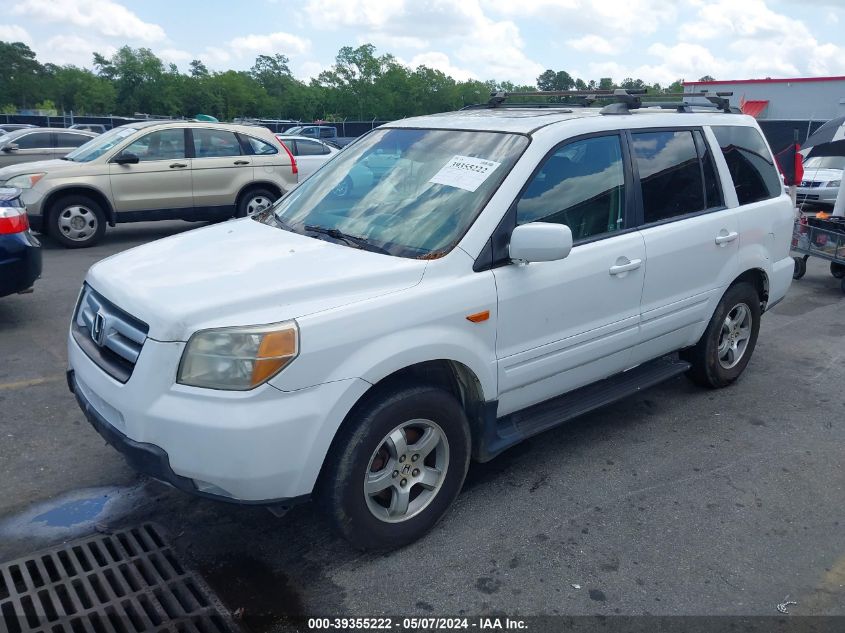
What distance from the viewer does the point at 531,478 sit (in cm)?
403

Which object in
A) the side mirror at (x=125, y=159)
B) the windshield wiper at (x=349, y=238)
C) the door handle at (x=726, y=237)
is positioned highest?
the side mirror at (x=125, y=159)

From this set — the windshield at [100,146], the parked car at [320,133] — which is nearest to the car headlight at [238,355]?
the windshield at [100,146]

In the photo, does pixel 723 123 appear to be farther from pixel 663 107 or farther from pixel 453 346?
pixel 453 346

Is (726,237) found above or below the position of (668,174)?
below

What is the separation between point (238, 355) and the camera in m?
2.77

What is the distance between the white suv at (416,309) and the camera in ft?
9.17

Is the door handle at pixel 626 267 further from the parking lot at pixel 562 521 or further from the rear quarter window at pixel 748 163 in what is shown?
the rear quarter window at pixel 748 163

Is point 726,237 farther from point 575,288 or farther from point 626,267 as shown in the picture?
point 575,288

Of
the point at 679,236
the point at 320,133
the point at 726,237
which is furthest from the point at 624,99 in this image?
the point at 320,133

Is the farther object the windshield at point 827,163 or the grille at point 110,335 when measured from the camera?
the windshield at point 827,163

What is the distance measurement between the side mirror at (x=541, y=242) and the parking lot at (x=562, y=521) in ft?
4.32

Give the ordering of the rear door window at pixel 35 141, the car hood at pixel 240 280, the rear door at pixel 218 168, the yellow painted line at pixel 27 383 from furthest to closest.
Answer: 1. the rear door window at pixel 35 141
2. the rear door at pixel 218 168
3. the yellow painted line at pixel 27 383
4. the car hood at pixel 240 280

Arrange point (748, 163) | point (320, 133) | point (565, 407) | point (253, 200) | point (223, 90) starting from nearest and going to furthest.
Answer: point (565, 407)
point (748, 163)
point (253, 200)
point (320, 133)
point (223, 90)

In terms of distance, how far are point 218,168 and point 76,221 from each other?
218 cm
